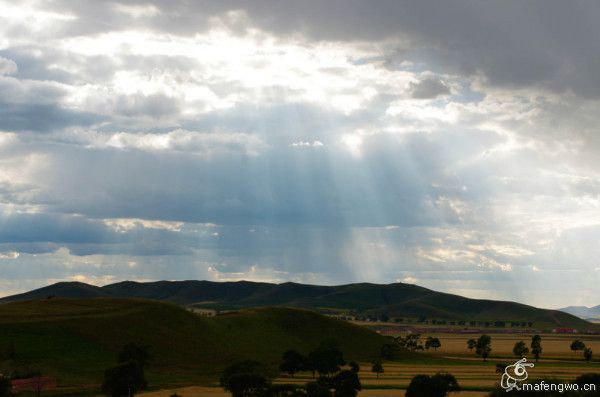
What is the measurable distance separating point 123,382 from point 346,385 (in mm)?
32442

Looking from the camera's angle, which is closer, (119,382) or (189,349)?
(119,382)

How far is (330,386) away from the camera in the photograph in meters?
110

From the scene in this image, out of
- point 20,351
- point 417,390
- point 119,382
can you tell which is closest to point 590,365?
point 417,390

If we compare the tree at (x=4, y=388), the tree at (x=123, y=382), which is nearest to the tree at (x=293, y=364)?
the tree at (x=123, y=382)

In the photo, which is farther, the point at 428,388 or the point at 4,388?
the point at 4,388

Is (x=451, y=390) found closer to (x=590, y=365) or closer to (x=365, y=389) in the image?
(x=365, y=389)

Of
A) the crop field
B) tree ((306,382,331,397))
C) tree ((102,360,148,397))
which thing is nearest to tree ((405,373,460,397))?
the crop field

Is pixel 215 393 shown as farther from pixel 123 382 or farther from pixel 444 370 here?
pixel 444 370

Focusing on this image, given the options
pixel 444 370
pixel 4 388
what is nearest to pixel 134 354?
pixel 4 388

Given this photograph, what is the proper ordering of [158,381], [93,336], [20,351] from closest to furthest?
[158,381]
[20,351]
[93,336]

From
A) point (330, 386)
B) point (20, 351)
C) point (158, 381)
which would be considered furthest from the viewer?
point (20, 351)

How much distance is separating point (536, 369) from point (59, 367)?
329 feet

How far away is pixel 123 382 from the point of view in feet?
362

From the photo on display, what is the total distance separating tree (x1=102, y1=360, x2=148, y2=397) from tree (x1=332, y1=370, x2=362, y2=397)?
2913cm
